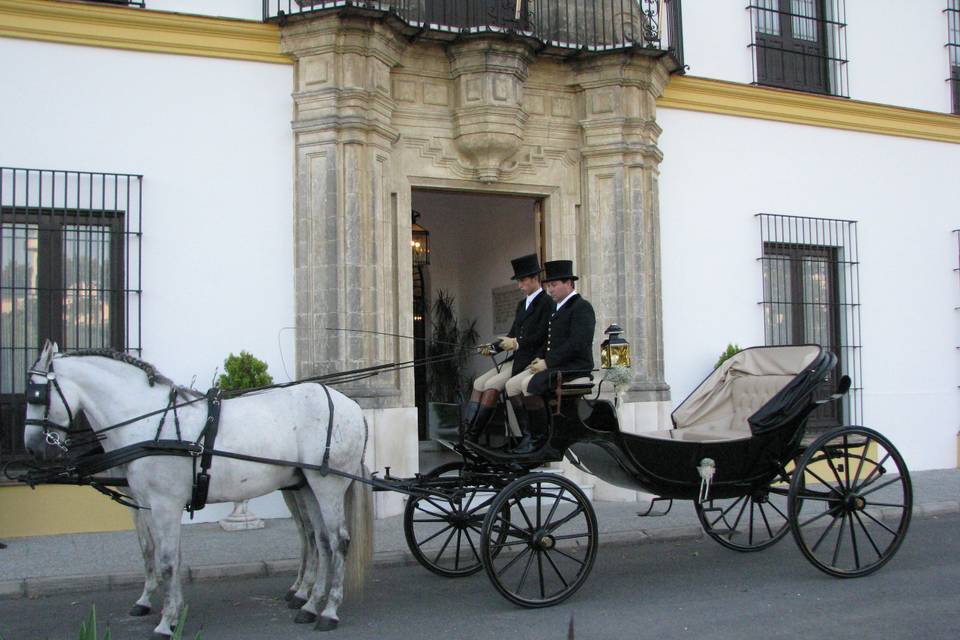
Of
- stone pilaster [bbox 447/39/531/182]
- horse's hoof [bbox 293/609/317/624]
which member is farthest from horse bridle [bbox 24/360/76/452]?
stone pilaster [bbox 447/39/531/182]

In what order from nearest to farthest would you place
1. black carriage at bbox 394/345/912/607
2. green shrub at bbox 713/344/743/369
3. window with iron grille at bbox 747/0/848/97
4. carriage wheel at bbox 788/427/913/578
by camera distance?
black carriage at bbox 394/345/912/607, carriage wheel at bbox 788/427/913/578, green shrub at bbox 713/344/743/369, window with iron grille at bbox 747/0/848/97

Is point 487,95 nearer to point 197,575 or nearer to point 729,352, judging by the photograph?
point 729,352

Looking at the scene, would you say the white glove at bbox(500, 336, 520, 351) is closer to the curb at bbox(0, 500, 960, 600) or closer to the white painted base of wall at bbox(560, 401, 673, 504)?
the curb at bbox(0, 500, 960, 600)

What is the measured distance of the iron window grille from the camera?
13164 millimetres

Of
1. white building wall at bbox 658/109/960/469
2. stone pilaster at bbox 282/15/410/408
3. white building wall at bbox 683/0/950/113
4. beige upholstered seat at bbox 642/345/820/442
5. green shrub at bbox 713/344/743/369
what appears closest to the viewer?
beige upholstered seat at bbox 642/345/820/442

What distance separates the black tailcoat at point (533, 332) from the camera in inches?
270

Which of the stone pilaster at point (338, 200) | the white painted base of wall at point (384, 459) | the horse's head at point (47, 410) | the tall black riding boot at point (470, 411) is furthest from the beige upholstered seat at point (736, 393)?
the horse's head at point (47, 410)

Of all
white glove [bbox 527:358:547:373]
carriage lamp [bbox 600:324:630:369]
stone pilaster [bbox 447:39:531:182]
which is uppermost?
stone pilaster [bbox 447:39:531:182]

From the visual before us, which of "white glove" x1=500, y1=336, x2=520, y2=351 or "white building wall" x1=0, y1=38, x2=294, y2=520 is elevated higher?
"white building wall" x1=0, y1=38, x2=294, y2=520

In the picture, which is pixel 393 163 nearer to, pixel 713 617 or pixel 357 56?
A: pixel 357 56

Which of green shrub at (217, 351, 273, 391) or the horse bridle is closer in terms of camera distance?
the horse bridle

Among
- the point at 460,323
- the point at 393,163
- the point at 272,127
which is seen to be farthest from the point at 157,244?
the point at 460,323

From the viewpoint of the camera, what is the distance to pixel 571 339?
6465 millimetres

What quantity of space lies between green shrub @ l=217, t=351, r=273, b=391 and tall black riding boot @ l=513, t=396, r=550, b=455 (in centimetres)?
349
